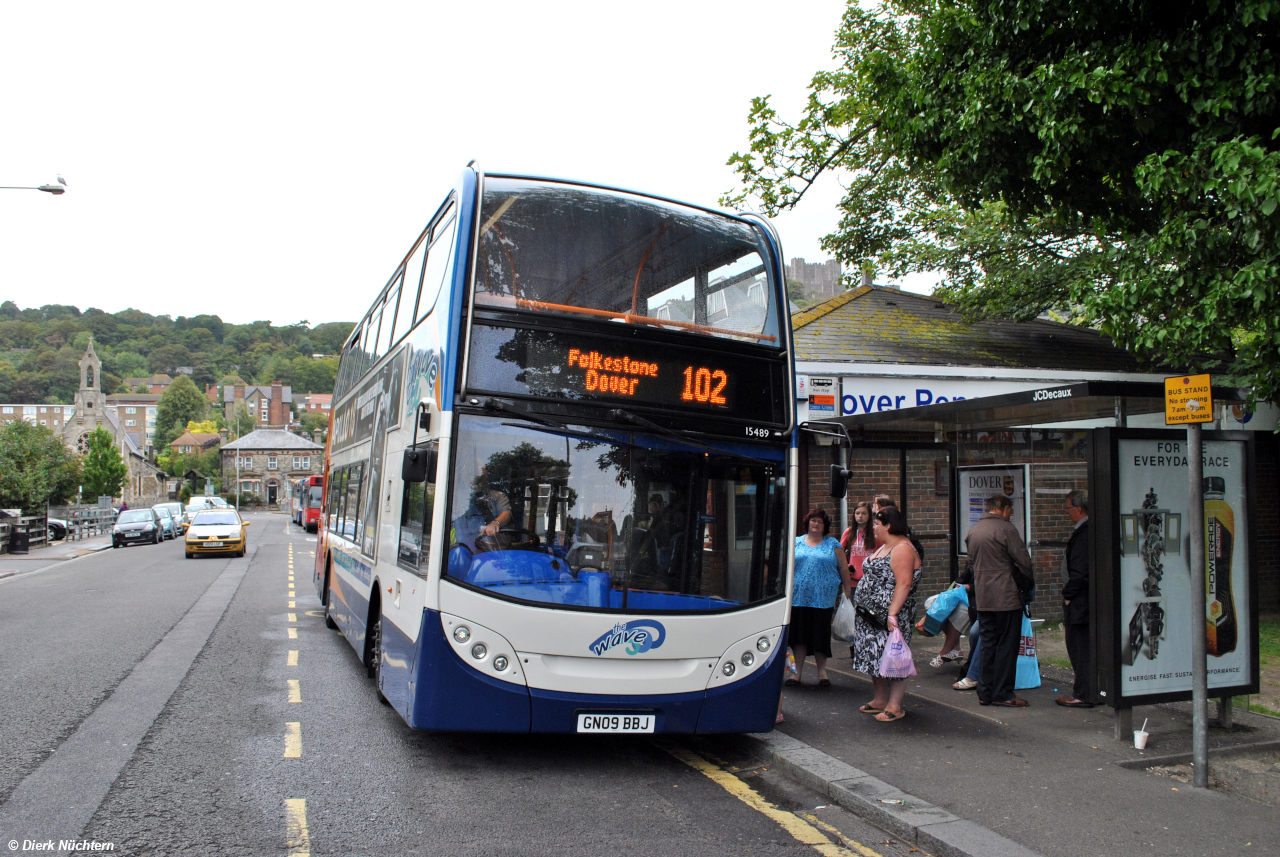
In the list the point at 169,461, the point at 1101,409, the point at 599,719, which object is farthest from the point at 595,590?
the point at 169,461

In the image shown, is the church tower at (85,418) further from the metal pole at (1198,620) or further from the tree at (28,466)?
the metal pole at (1198,620)

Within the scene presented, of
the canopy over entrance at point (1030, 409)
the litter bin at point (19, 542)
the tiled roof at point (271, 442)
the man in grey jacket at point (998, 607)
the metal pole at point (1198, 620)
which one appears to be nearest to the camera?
the metal pole at point (1198, 620)

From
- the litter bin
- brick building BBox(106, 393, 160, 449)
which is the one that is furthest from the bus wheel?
brick building BBox(106, 393, 160, 449)

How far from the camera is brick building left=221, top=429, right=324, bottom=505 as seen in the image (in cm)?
11925

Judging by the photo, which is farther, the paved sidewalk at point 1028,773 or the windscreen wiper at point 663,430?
the windscreen wiper at point 663,430

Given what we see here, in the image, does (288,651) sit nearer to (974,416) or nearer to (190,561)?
(974,416)

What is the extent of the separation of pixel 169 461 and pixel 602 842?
150825mm

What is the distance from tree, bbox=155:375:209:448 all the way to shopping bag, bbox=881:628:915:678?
169 meters

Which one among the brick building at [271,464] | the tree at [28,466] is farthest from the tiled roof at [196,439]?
the tree at [28,466]

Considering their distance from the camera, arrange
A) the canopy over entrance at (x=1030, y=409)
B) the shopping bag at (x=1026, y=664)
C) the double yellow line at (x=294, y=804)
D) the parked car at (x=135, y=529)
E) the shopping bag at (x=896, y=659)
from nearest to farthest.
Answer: the double yellow line at (x=294, y=804) < the canopy over entrance at (x=1030, y=409) < the shopping bag at (x=896, y=659) < the shopping bag at (x=1026, y=664) < the parked car at (x=135, y=529)

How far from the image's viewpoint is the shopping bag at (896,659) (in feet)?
23.1

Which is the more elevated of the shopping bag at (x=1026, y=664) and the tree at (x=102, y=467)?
the tree at (x=102, y=467)

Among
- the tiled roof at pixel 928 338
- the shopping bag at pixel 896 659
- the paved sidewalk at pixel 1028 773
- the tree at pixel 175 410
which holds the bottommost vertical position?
the paved sidewalk at pixel 1028 773

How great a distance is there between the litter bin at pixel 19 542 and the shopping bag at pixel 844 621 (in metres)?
31.3
